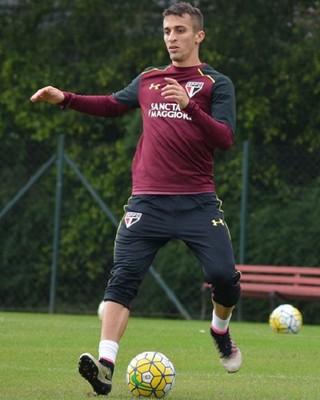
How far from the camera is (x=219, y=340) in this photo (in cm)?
761

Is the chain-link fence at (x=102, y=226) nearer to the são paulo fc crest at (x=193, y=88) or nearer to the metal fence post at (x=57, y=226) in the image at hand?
the metal fence post at (x=57, y=226)

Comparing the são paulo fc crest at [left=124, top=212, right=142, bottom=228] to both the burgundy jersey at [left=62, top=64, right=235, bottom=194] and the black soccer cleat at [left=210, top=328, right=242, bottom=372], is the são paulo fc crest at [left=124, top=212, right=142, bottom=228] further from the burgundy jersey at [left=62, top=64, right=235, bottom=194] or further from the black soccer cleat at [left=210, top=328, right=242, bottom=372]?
the black soccer cleat at [left=210, top=328, right=242, bottom=372]

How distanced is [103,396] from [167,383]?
37cm

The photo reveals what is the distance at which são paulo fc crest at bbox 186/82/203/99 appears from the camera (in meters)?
7.15

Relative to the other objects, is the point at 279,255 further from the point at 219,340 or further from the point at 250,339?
the point at 219,340

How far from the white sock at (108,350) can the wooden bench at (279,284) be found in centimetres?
859

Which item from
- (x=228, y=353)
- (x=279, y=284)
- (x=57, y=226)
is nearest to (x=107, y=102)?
(x=228, y=353)

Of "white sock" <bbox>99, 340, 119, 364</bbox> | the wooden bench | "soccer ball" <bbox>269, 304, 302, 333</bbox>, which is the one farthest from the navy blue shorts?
the wooden bench

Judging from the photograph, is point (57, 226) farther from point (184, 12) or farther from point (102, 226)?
point (184, 12)

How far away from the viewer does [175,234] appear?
7.09m

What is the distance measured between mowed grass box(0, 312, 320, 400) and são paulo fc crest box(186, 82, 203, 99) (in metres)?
1.79

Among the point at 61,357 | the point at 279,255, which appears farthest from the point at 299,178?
the point at 61,357

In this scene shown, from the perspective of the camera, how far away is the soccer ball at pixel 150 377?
6.65 m

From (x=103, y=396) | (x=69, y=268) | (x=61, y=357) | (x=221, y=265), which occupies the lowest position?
(x=69, y=268)
